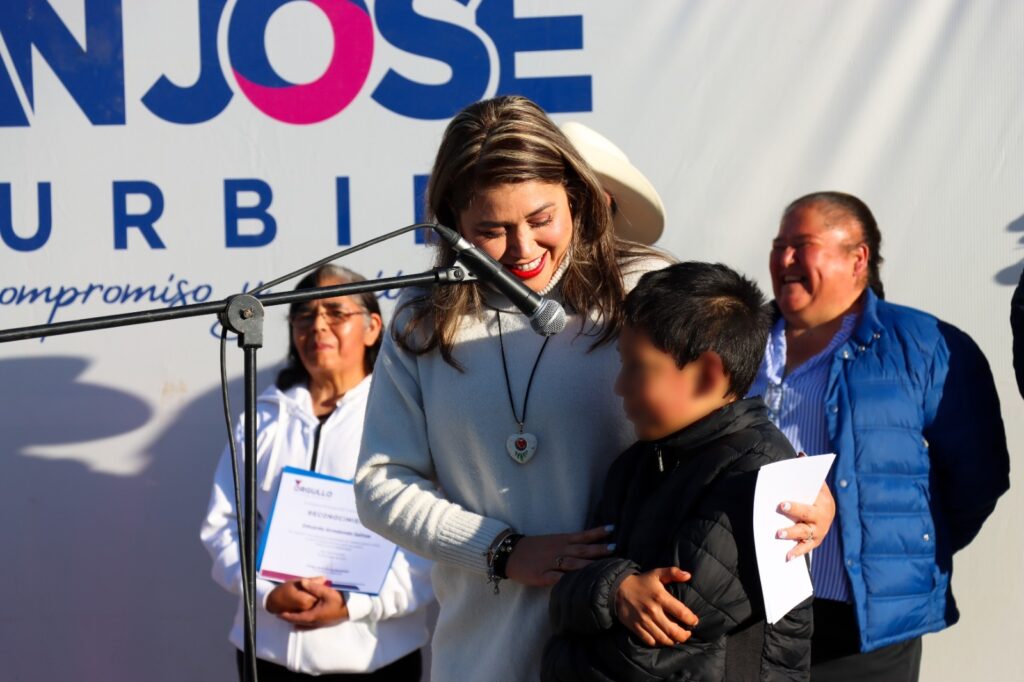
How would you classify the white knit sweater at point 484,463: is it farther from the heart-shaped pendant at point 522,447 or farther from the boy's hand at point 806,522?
the boy's hand at point 806,522

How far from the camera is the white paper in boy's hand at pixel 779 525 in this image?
4.83 ft

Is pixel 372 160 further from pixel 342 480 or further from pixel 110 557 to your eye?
pixel 110 557

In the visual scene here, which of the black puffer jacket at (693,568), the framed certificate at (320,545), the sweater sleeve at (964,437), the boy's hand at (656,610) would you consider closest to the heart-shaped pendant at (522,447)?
the black puffer jacket at (693,568)

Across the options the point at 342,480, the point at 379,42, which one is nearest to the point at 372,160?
the point at 379,42

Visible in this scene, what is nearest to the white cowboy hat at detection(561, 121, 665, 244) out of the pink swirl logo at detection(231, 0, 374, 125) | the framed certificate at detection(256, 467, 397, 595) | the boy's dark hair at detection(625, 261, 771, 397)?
the boy's dark hair at detection(625, 261, 771, 397)

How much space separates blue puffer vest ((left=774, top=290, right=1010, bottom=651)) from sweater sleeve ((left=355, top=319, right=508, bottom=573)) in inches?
46.6

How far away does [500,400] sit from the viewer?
1.68m

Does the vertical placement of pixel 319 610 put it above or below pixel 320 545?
below

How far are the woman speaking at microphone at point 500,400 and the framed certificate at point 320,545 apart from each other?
50.6 inches

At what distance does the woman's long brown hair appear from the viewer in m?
1.69

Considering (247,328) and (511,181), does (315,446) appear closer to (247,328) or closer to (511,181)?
(511,181)

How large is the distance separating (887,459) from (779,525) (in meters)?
1.18

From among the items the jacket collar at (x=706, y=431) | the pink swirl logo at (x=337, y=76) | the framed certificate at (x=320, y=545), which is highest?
the pink swirl logo at (x=337, y=76)

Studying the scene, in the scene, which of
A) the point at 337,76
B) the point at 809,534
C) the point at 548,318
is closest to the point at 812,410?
the point at 809,534
